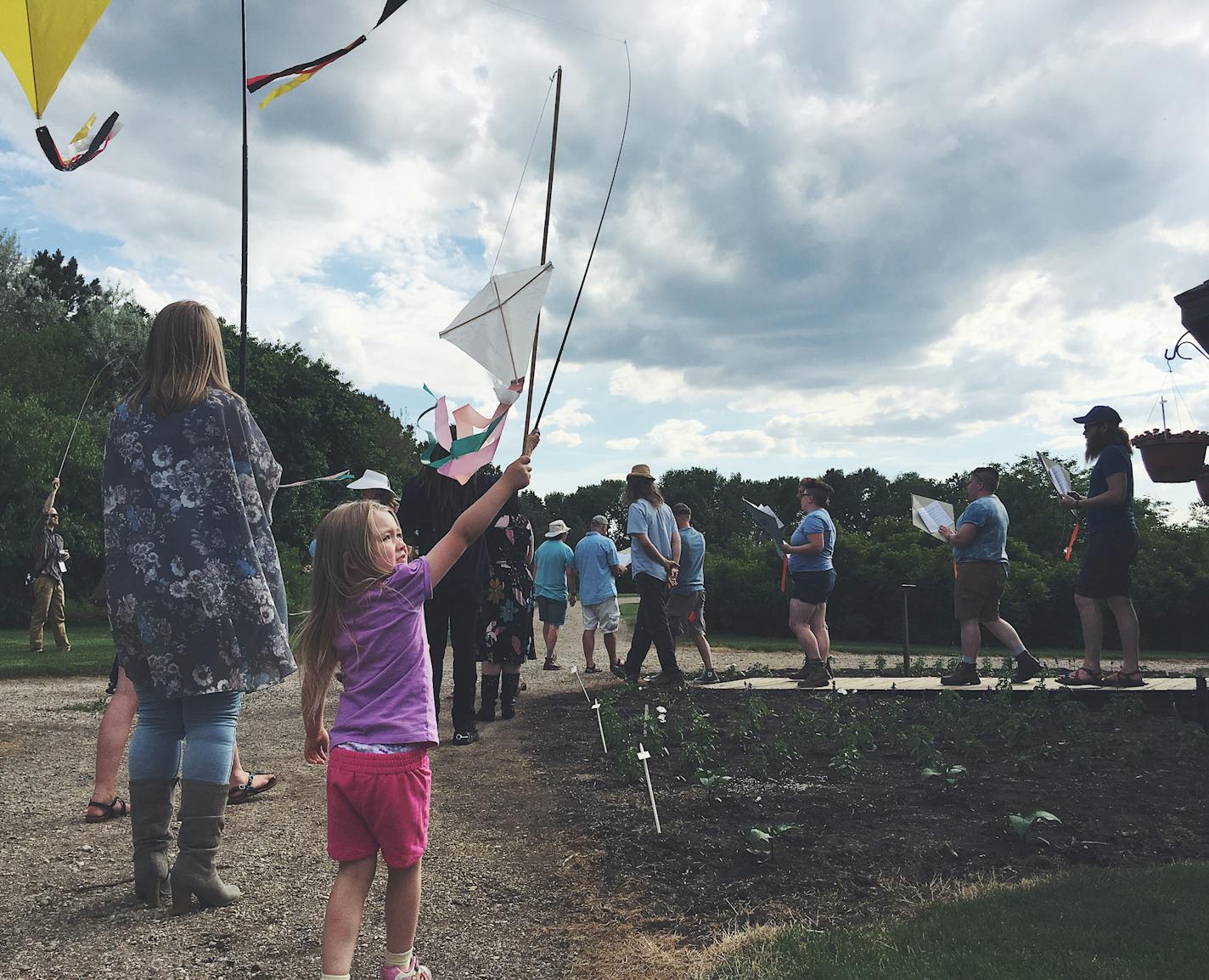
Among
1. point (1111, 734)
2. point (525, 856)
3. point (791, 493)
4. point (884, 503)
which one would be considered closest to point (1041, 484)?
point (884, 503)

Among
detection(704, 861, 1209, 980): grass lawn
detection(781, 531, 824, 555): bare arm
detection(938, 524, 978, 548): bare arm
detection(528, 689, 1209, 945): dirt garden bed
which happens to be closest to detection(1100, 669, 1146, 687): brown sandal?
detection(528, 689, 1209, 945): dirt garden bed

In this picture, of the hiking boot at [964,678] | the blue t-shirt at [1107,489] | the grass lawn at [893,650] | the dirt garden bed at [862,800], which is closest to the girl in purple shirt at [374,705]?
the dirt garden bed at [862,800]

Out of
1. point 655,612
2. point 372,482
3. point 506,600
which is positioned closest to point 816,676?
point 655,612

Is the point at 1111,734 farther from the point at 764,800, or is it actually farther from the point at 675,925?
the point at 675,925

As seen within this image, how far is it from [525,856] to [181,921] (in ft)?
4.75

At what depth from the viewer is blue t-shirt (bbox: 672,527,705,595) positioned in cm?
1045

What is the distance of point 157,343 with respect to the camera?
3633 mm

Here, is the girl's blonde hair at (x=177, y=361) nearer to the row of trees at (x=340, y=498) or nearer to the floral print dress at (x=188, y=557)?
the floral print dress at (x=188, y=557)

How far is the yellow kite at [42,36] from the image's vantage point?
3355 mm

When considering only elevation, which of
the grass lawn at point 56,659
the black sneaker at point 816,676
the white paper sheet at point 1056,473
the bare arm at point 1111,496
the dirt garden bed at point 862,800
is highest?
the white paper sheet at point 1056,473

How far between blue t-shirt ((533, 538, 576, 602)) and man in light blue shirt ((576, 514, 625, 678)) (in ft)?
1.80

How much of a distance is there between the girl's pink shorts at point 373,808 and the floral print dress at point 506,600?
449 cm

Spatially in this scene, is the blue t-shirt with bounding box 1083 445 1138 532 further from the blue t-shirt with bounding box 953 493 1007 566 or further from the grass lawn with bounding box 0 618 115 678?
the grass lawn with bounding box 0 618 115 678

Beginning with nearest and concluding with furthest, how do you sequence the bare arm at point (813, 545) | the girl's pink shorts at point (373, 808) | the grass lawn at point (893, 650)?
the girl's pink shorts at point (373, 808), the bare arm at point (813, 545), the grass lawn at point (893, 650)
